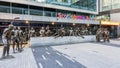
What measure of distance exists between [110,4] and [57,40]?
20.0 meters

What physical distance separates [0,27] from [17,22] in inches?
85.6

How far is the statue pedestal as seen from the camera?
15520 millimetres

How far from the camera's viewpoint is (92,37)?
20375mm

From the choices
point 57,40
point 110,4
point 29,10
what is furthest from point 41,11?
point 110,4

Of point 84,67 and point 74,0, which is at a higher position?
point 74,0

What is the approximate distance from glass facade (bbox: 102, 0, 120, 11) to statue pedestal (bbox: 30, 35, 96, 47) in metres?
13.8

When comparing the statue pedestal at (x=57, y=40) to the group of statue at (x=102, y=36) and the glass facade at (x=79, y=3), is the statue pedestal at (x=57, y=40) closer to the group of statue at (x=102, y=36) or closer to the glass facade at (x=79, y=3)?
the group of statue at (x=102, y=36)

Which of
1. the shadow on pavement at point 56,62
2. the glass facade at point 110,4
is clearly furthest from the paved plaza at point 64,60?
the glass facade at point 110,4

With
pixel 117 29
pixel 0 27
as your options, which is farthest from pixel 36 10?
pixel 117 29

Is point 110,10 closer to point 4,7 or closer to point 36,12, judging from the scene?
point 36,12

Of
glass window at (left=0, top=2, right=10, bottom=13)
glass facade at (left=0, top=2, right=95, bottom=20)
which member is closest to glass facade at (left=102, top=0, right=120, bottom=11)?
glass facade at (left=0, top=2, right=95, bottom=20)

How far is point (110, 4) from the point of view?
3222 centimetres

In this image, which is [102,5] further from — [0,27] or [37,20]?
[0,27]

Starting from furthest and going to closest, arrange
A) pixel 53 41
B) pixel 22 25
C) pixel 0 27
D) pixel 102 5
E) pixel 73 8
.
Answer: pixel 102 5, pixel 73 8, pixel 22 25, pixel 0 27, pixel 53 41
